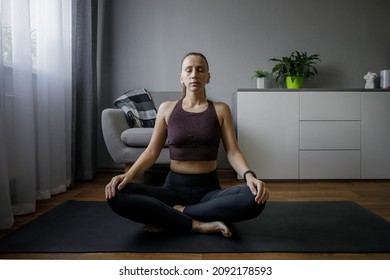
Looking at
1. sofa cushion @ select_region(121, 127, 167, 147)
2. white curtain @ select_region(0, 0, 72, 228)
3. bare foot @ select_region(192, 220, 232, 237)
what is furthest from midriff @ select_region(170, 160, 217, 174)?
sofa cushion @ select_region(121, 127, 167, 147)

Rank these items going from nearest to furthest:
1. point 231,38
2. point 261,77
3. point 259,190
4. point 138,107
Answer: point 259,190, point 138,107, point 261,77, point 231,38

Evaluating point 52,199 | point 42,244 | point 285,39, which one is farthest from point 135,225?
point 285,39

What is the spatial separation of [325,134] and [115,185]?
2051mm

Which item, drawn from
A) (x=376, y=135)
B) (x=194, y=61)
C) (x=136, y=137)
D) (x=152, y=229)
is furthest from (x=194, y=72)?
(x=376, y=135)

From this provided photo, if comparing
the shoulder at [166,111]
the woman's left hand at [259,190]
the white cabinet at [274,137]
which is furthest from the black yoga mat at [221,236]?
the white cabinet at [274,137]

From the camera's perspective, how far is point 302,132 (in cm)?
262

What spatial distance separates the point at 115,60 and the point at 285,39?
1713 mm

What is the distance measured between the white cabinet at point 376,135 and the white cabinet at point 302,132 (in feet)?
0.17

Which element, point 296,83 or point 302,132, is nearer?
point 302,132

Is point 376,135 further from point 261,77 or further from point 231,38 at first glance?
point 231,38

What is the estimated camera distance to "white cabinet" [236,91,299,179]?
8.61 ft

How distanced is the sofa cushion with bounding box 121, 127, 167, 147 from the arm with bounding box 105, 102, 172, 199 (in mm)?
923

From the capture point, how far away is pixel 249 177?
1.17 m

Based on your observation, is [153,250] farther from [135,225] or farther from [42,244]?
[42,244]
